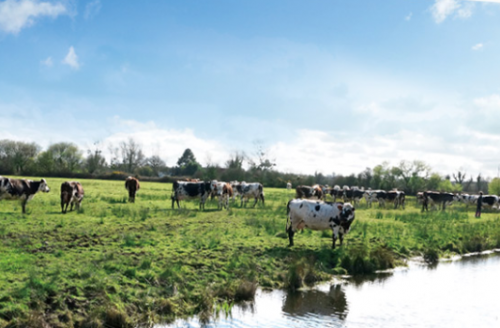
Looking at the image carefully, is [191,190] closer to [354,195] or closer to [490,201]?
[354,195]

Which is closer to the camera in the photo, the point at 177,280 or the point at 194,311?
the point at 194,311

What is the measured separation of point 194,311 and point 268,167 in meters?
83.5

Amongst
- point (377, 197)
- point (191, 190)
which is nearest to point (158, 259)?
point (191, 190)

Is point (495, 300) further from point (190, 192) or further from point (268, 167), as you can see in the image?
point (268, 167)

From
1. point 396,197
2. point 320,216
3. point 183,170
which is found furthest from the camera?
point 183,170

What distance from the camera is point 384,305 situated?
414 inches

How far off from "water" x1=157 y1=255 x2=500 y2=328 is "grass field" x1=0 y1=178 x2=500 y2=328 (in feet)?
2.23

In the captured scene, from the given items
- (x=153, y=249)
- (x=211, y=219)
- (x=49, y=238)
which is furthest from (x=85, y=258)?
(x=211, y=219)

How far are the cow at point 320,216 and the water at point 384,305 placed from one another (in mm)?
2543

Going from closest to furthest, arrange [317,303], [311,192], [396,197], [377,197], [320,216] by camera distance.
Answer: [317,303] → [320,216] → [311,192] → [396,197] → [377,197]

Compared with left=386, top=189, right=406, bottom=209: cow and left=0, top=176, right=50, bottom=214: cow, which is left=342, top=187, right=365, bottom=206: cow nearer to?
left=386, top=189, right=406, bottom=209: cow

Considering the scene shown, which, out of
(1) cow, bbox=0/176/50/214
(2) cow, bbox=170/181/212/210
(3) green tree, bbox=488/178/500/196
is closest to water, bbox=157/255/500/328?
(1) cow, bbox=0/176/50/214

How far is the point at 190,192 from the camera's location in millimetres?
27578

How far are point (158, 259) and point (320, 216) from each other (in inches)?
260
